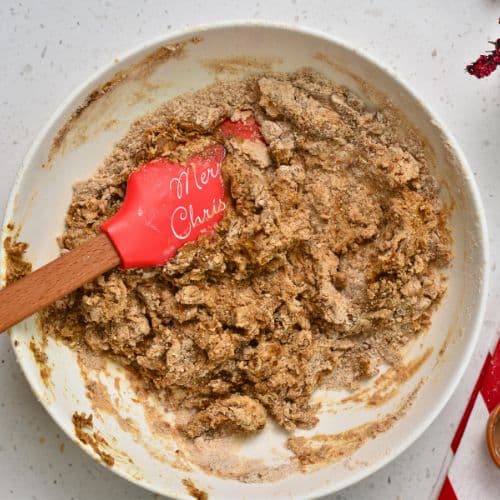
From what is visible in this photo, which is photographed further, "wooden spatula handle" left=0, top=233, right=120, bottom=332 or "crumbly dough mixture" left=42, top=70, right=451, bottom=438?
"crumbly dough mixture" left=42, top=70, right=451, bottom=438

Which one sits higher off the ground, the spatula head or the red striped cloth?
the spatula head

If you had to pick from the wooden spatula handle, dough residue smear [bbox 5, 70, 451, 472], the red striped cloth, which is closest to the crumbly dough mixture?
dough residue smear [bbox 5, 70, 451, 472]

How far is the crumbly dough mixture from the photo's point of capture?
159 centimetres

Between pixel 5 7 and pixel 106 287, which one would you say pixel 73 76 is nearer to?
pixel 5 7

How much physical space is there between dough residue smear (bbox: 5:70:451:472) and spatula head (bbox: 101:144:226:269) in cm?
3

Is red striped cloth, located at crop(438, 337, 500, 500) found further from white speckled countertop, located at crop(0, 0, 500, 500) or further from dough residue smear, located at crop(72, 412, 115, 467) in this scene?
dough residue smear, located at crop(72, 412, 115, 467)

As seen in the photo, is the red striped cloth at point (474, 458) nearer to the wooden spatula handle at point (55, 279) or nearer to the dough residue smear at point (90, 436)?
the dough residue smear at point (90, 436)

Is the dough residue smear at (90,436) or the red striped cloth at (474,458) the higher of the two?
the dough residue smear at (90,436)

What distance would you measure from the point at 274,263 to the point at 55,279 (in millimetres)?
516

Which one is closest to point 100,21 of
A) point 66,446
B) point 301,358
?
point 301,358

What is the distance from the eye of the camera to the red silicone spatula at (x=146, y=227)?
140cm

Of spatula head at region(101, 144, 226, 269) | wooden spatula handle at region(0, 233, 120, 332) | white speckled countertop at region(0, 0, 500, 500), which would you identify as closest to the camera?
wooden spatula handle at region(0, 233, 120, 332)

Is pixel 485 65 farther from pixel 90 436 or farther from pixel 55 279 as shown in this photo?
pixel 90 436

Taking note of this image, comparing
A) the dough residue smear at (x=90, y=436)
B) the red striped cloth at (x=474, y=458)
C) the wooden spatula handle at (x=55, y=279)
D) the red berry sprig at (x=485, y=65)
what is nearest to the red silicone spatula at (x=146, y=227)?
the wooden spatula handle at (x=55, y=279)
